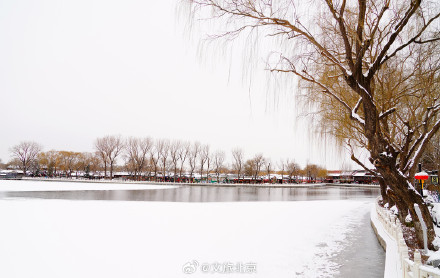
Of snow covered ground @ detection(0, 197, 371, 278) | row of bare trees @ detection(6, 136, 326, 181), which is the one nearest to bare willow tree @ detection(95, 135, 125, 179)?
row of bare trees @ detection(6, 136, 326, 181)

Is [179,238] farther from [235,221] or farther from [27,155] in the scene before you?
[27,155]

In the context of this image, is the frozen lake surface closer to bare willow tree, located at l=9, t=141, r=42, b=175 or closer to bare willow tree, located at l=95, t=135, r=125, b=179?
bare willow tree, located at l=95, t=135, r=125, b=179

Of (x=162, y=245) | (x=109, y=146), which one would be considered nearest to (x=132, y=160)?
(x=109, y=146)

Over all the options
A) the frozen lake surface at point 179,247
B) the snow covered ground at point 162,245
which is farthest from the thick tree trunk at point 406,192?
the snow covered ground at point 162,245

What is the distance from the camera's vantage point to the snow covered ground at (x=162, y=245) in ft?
22.7

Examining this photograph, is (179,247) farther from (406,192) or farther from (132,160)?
(132,160)

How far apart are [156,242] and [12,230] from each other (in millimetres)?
5519

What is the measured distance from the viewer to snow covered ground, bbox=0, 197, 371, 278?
6934 mm

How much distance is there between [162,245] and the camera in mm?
9031

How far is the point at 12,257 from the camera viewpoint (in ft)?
24.7

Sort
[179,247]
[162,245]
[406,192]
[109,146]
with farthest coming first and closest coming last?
[109,146] < [162,245] < [179,247] < [406,192]

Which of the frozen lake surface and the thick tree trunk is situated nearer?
the thick tree trunk

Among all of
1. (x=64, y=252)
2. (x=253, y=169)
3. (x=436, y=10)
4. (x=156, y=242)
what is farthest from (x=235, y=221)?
(x=253, y=169)

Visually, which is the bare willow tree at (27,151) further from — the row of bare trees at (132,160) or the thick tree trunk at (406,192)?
the thick tree trunk at (406,192)
